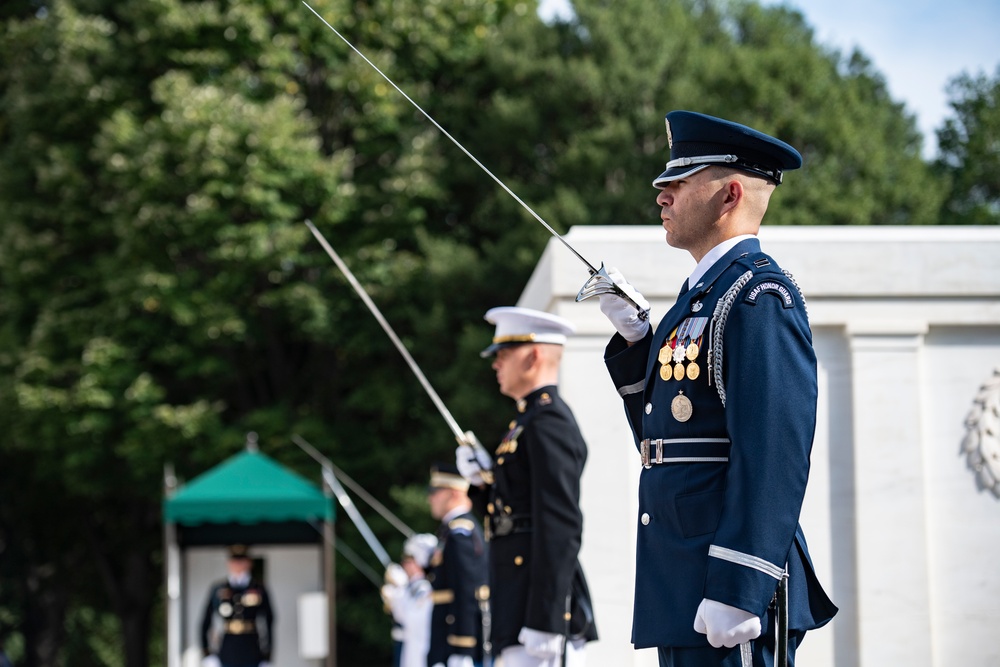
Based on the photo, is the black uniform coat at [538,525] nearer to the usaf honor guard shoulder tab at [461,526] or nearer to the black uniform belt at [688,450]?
the black uniform belt at [688,450]

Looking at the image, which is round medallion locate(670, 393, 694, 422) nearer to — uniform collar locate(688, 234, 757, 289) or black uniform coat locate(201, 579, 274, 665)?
uniform collar locate(688, 234, 757, 289)

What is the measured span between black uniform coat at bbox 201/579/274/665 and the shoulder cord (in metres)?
9.79

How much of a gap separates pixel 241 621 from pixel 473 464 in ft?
23.9

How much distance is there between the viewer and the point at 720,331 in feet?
10.1

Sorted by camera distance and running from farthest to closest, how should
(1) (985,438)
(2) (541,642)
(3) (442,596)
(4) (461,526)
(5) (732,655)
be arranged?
(3) (442,596) → (4) (461,526) → (1) (985,438) → (2) (541,642) → (5) (732,655)

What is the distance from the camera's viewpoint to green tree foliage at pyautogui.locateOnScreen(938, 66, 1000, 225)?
53.4ft

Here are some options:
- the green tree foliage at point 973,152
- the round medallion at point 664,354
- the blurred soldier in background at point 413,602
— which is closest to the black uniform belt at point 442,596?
the blurred soldier in background at point 413,602

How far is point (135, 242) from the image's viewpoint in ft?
56.6

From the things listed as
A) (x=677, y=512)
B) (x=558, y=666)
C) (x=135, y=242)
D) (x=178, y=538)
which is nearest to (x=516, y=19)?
(x=135, y=242)

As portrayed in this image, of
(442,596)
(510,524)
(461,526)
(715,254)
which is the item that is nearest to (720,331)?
(715,254)

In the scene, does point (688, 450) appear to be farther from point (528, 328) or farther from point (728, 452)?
point (528, 328)

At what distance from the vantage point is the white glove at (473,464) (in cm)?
557

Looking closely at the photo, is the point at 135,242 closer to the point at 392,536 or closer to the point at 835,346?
the point at 392,536

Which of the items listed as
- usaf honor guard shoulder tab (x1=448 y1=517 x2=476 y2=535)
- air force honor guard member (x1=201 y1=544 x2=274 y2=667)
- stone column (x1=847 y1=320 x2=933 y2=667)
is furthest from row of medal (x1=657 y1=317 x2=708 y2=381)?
air force honor guard member (x1=201 y1=544 x2=274 y2=667)
